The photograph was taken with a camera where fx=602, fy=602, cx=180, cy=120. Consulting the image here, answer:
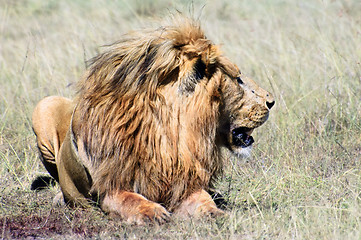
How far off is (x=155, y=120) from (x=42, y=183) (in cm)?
159

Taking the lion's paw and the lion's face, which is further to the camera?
the lion's face

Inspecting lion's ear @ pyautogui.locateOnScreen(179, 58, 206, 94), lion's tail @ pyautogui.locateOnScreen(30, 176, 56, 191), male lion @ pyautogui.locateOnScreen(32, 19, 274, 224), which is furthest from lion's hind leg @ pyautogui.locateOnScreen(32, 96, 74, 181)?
lion's ear @ pyautogui.locateOnScreen(179, 58, 206, 94)

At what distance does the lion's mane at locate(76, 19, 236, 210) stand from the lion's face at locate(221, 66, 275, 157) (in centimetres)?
14

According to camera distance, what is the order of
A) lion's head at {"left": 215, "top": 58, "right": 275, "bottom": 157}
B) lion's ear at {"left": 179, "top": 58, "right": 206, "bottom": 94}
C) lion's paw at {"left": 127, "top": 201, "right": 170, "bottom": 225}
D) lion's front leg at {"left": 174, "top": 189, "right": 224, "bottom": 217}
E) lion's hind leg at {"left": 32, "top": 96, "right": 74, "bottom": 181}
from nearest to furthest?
lion's paw at {"left": 127, "top": 201, "right": 170, "bottom": 225} → lion's front leg at {"left": 174, "top": 189, "right": 224, "bottom": 217} → lion's ear at {"left": 179, "top": 58, "right": 206, "bottom": 94} → lion's head at {"left": 215, "top": 58, "right": 275, "bottom": 157} → lion's hind leg at {"left": 32, "top": 96, "right": 74, "bottom": 181}

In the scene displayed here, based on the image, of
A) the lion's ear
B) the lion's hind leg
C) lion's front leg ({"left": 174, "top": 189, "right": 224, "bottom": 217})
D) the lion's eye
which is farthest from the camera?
the lion's hind leg

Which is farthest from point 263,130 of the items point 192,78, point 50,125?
point 192,78

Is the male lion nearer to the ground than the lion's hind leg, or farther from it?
farther from it

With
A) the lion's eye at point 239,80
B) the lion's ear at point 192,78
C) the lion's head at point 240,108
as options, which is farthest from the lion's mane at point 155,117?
the lion's eye at point 239,80

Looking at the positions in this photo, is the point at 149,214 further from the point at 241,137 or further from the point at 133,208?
the point at 241,137

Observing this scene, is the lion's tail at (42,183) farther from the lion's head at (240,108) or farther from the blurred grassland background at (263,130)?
the lion's head at (240,108)

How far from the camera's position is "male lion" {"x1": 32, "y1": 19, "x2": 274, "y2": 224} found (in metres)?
3.50

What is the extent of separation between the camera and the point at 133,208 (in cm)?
337

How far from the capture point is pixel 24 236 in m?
3.32

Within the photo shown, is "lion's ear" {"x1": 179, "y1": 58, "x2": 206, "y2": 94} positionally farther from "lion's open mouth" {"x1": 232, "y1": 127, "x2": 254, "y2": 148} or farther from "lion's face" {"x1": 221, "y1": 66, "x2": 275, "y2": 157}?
"lion's open mouth" {"x1": 232, "y1": 127, "x2": 254, "y2": 148}
